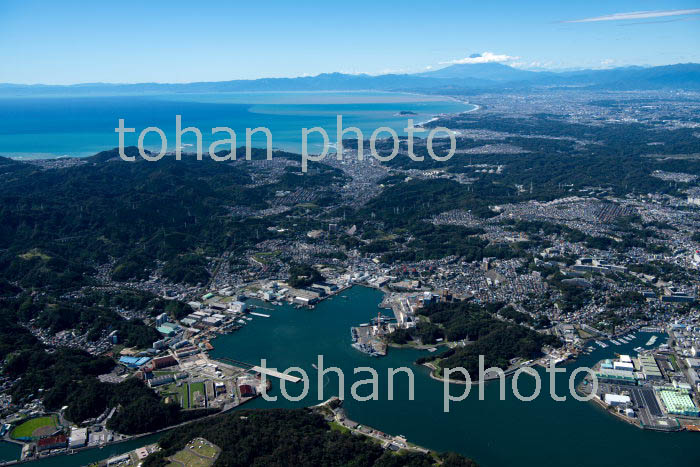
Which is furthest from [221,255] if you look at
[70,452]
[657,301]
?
[657,301]

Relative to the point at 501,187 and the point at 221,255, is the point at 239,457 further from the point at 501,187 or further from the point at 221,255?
the point at 501,187

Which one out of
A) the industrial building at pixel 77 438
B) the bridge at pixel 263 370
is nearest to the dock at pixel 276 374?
the bridge at pixel 263 370

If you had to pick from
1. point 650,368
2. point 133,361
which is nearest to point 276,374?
point 133,361

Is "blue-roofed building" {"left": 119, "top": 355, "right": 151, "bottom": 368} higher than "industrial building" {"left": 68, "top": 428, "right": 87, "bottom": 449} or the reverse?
higher

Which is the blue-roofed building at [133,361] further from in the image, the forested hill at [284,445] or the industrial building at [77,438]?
the forested hill at [284,445]

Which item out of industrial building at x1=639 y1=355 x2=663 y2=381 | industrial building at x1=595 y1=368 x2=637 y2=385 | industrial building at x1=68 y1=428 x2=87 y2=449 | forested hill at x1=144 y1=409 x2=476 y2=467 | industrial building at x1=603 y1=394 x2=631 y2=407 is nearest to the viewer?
forested hill at x1=144 y1=409 x2=476 y2=467

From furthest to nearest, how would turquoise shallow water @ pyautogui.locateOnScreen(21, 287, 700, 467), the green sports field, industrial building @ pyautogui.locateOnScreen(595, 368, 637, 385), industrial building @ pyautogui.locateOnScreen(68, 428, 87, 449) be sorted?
industrial building @ pyautogui.locateOnScreen(595, 368, 637, 385)
the green sports field
industrial building @ pyautogui.locateOnScreen(68, 428, 87, 449)
turquoise shallow water @ pyautogui.locateOnScreen(21, 287, 700, 467)

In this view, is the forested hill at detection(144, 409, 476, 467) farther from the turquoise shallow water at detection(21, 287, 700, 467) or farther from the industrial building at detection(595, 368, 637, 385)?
the industrial building at detection(595, 368, 637, 385)

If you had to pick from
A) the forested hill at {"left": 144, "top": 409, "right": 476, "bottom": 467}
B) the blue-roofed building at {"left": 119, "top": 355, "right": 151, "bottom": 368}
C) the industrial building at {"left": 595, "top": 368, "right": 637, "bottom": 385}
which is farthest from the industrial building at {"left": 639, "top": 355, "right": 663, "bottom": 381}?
the blue-roofed building at {"left": 119, "top": 355, "right": 151, "bottom": 368}
